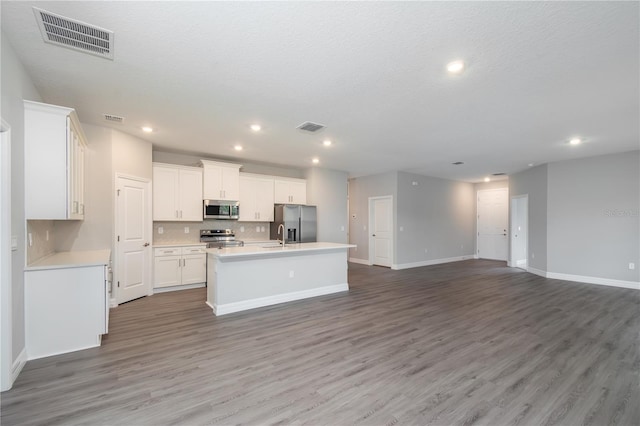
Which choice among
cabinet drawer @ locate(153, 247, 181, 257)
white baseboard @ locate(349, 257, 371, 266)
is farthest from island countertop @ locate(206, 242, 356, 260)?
white baseboard @ locate(349, 257, 371, 266)

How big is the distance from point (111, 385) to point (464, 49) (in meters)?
3.95

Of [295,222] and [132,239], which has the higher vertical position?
[295,222]

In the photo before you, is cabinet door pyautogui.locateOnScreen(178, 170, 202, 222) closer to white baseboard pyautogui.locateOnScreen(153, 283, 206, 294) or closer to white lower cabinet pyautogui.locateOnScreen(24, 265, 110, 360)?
white baseboard pyautogui.locateOnScreen(153, 283, 206, 294)

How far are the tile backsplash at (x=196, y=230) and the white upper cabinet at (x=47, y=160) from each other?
112 inches

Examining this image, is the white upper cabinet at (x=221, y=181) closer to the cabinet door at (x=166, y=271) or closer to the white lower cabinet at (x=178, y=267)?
the white lower cabinet at (x=178, y=267)

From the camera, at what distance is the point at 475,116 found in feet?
12.4

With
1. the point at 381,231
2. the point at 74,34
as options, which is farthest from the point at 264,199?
the point at 74,34

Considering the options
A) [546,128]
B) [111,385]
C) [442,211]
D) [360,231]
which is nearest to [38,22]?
[111,385]

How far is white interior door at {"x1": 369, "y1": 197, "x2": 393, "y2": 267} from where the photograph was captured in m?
8.23

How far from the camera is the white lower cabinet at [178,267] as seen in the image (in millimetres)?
5293

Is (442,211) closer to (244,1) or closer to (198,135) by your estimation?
Result: (198,135)

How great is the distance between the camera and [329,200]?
7680mm

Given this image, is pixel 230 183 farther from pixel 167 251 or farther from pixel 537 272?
pixel 537 272

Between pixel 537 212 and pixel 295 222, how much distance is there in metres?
5.93
